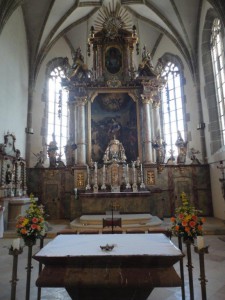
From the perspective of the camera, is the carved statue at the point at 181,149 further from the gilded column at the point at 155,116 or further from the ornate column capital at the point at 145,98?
the ornate column capital at the point at 145,98

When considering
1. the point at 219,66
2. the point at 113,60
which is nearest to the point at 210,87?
the point at 219,66

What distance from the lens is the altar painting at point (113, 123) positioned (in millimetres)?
12203

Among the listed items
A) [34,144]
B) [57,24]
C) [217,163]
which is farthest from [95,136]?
[57,24]

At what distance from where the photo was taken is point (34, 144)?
1325 centimetres

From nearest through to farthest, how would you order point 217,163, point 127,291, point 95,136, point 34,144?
point 127,291
point 217,163
point 95,136
point 34,144

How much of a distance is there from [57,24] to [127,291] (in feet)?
48.5

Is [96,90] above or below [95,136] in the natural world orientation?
above

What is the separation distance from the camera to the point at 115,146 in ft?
38.5

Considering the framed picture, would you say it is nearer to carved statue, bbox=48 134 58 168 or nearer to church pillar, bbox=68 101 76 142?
church pillar, bbox=68 101 76 142

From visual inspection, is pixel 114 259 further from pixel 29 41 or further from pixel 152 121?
pixel 29 41

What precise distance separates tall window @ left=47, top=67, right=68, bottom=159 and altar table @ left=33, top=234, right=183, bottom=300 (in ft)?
36.6

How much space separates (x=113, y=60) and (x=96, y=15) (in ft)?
13.6

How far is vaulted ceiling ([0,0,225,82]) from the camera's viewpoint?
42.2 ft

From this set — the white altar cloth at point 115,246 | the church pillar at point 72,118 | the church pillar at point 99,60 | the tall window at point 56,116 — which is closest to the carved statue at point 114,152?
the church pillar at point 72,118
